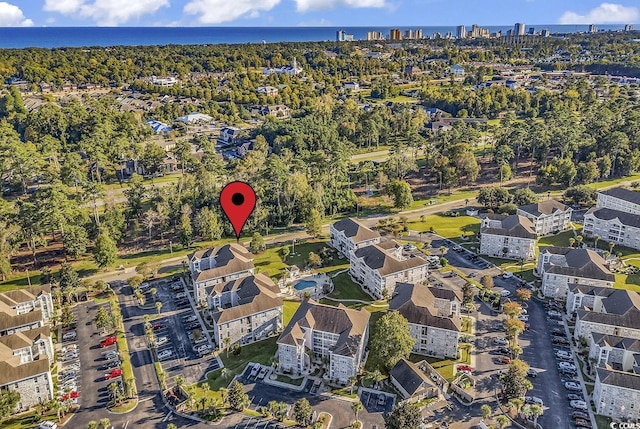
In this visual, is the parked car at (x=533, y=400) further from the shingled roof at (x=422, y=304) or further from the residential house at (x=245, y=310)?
the residential house at (x=245, y=310)

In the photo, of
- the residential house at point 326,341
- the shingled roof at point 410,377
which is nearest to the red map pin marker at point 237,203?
the residential house at point 326,341

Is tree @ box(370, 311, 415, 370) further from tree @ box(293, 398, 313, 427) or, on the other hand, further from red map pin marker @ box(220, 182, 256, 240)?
red map pin marker @ box(220, 182, 256, 240)

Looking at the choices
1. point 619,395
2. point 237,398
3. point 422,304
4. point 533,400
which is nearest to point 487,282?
point 422,304

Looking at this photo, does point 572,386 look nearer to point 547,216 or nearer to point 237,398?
point 237,398

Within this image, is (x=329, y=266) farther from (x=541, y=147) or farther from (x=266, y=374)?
(x=541, y=147)

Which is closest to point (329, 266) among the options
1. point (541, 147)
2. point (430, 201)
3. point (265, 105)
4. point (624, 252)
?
point (430, 201)

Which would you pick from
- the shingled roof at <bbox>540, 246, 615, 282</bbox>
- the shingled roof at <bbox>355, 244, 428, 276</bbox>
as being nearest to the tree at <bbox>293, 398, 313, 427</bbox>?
the shingled roof at <bbox>355, 244, 428, 276</bbox>
